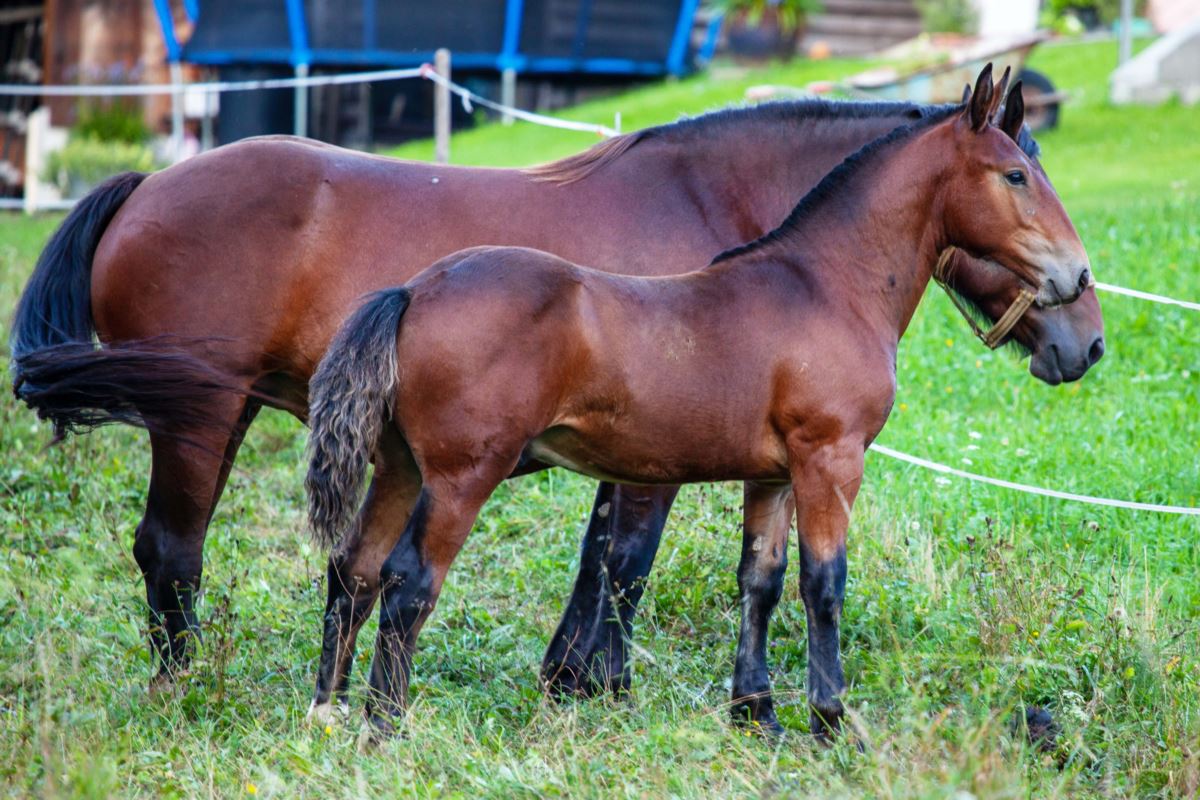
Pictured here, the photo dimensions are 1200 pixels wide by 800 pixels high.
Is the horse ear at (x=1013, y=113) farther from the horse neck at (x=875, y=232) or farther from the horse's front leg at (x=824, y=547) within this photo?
the horse's front leg at (x=824, y=547)

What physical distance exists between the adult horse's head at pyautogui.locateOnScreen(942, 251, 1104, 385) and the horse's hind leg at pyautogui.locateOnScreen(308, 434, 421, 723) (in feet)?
6.14

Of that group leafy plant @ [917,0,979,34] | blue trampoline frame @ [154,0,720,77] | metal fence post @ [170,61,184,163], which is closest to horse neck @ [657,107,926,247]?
metal fence post @ [170,61,184,163]

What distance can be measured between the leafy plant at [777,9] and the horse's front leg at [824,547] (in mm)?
17919

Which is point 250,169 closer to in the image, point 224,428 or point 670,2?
point 224,428

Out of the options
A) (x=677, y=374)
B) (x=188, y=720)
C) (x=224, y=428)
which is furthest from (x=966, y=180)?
(x=188, y=720)

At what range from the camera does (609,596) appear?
4586 millimetres

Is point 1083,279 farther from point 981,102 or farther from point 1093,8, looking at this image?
point 1093,8

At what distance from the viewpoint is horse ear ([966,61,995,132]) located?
3947mm

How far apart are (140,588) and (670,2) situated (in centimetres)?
1603

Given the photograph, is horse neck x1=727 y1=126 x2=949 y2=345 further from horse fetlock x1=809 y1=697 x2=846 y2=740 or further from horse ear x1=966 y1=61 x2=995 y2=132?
horse fetlock x1=809 y1=697 x2=846 y2=740

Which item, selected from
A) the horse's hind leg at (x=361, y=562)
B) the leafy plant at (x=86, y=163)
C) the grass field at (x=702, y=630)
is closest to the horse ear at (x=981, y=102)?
the grass field at (x=702, y=630)

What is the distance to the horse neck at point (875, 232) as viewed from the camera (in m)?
4.10

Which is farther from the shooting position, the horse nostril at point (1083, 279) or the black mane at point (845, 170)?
the black mane at point (845, 170)

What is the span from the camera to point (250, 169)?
15.3 ft
